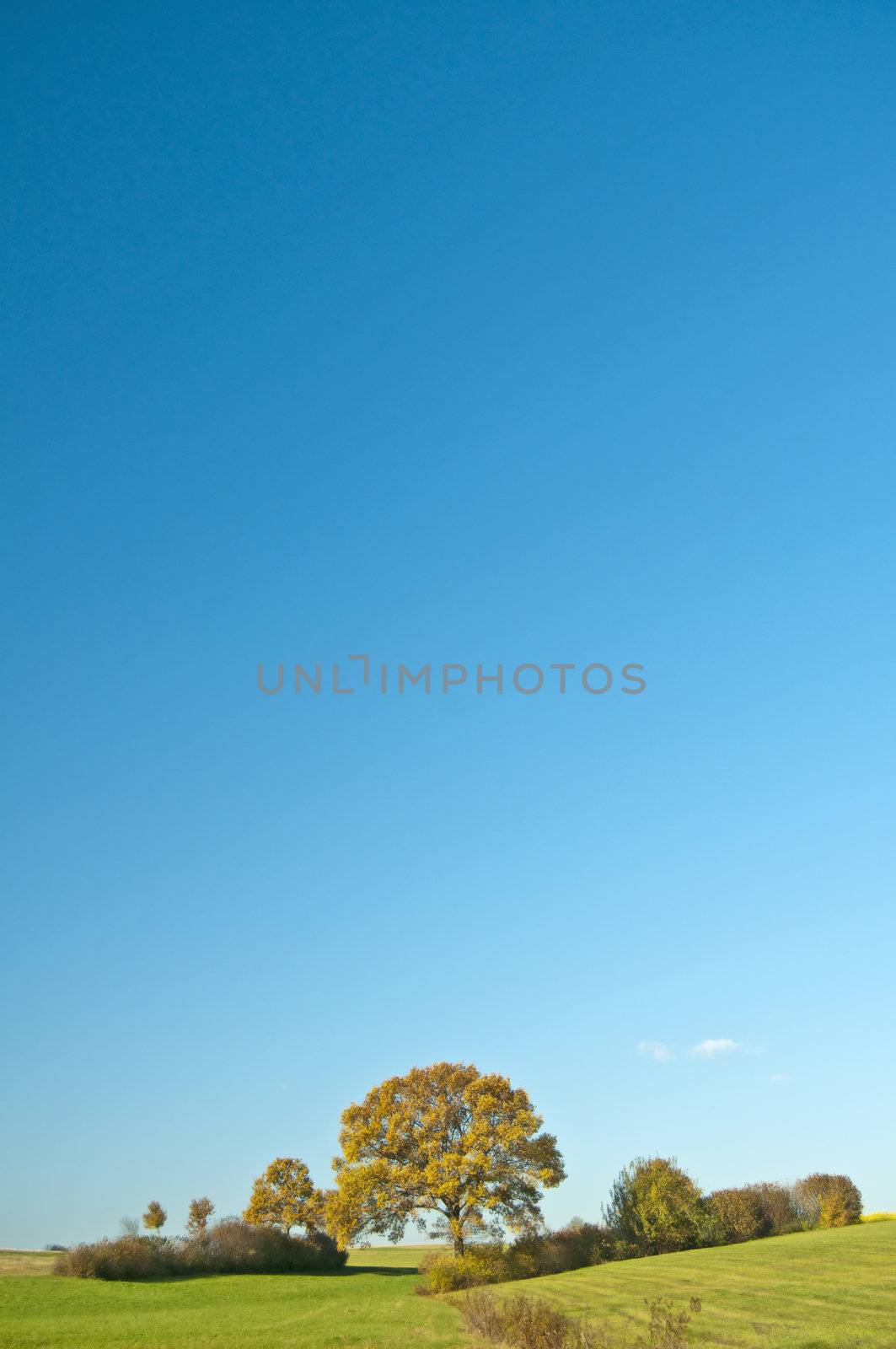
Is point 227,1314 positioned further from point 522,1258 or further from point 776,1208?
point 776,1208

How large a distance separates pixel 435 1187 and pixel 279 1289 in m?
10.7

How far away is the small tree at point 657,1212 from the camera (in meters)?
64.3

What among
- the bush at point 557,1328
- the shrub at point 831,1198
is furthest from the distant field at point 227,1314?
the shrub at point 831,1198

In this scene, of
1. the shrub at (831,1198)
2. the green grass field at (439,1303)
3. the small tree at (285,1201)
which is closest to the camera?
the green grass field at (439,1303)

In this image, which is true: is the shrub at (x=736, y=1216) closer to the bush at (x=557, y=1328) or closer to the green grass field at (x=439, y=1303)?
the green grass field at (x=439, y=1303)

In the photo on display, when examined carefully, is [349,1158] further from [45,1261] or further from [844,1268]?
[844,1268]

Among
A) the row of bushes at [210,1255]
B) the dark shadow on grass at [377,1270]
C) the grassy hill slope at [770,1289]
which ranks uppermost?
the grassy hill slope at [770,1289]

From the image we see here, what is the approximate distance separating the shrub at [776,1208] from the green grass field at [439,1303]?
30.2ft

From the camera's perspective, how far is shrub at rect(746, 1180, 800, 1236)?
69.8 meters

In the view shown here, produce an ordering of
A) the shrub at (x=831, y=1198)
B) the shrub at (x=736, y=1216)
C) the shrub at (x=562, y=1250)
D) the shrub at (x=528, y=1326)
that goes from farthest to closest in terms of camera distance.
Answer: the shrub at (x=831, y=1198) → the shrub at (x=736, y=1216) → the shrub at (x=562, y=1250) → the shrub at (x=528, y=1326)

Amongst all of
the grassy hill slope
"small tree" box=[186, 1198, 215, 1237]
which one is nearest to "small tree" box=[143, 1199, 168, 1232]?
"small tree" box=[186, 1198, 215, 1237]

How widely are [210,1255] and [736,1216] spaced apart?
126ft

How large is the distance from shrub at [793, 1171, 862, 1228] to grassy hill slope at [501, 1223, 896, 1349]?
12.8 m

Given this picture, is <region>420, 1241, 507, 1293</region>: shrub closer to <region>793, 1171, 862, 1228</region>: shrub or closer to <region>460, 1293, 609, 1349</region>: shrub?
<region>460, 1293, 609, 1349</region>: shrub
